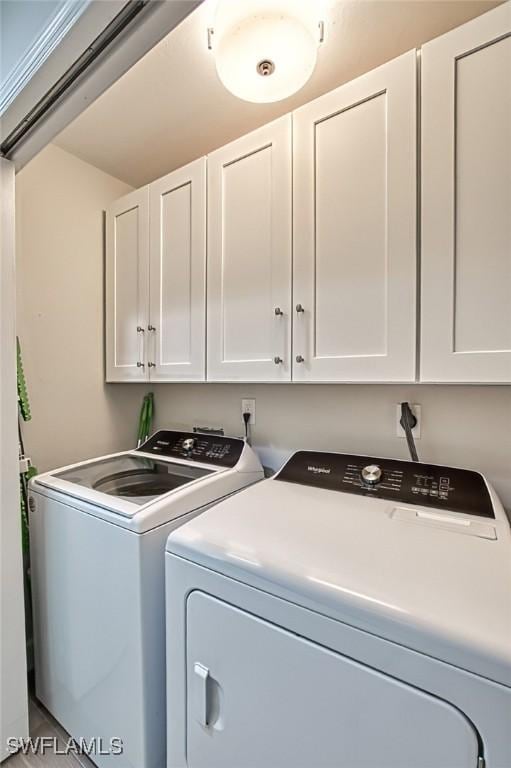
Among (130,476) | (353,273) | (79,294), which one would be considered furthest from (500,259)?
(79,294)

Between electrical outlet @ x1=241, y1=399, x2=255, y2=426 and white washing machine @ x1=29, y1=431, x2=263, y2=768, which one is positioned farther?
electrical outlet @ x1=241, y1=399, x2=255, y2=426

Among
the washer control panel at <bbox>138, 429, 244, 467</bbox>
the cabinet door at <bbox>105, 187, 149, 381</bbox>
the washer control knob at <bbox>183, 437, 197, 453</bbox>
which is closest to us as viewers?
the washer control panel at <bbox>138, 429, 244, 467</bbox>

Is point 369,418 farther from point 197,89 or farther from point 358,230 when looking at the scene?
point 197,89

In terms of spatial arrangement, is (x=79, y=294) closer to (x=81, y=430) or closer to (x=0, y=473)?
(x=81, y=430)

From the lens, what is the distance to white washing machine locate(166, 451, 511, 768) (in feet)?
1.85

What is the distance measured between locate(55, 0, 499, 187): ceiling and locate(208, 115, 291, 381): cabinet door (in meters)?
0.26

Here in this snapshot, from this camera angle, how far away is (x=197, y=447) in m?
1.68

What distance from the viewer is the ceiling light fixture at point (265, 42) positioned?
964 mm

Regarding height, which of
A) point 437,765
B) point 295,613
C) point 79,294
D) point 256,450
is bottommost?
point 437,765

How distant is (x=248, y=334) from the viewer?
56.5 inches

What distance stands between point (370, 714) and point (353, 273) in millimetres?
1142

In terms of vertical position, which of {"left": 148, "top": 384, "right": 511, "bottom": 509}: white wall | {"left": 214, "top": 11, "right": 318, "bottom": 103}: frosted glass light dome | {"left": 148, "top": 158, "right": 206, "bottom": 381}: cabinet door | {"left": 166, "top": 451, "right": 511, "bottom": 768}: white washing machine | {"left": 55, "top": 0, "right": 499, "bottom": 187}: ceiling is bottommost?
{"left": 166, "top": 451, "right": 511, "bottom": 768}: white washing machine

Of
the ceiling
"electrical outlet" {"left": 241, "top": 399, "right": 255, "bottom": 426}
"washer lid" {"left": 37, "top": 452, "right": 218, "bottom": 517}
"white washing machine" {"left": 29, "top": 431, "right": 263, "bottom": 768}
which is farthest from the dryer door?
the ceiling

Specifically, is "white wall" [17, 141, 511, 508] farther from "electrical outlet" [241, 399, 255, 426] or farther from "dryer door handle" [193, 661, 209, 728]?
"dryer door handle" [193, 661, 209, 728]
